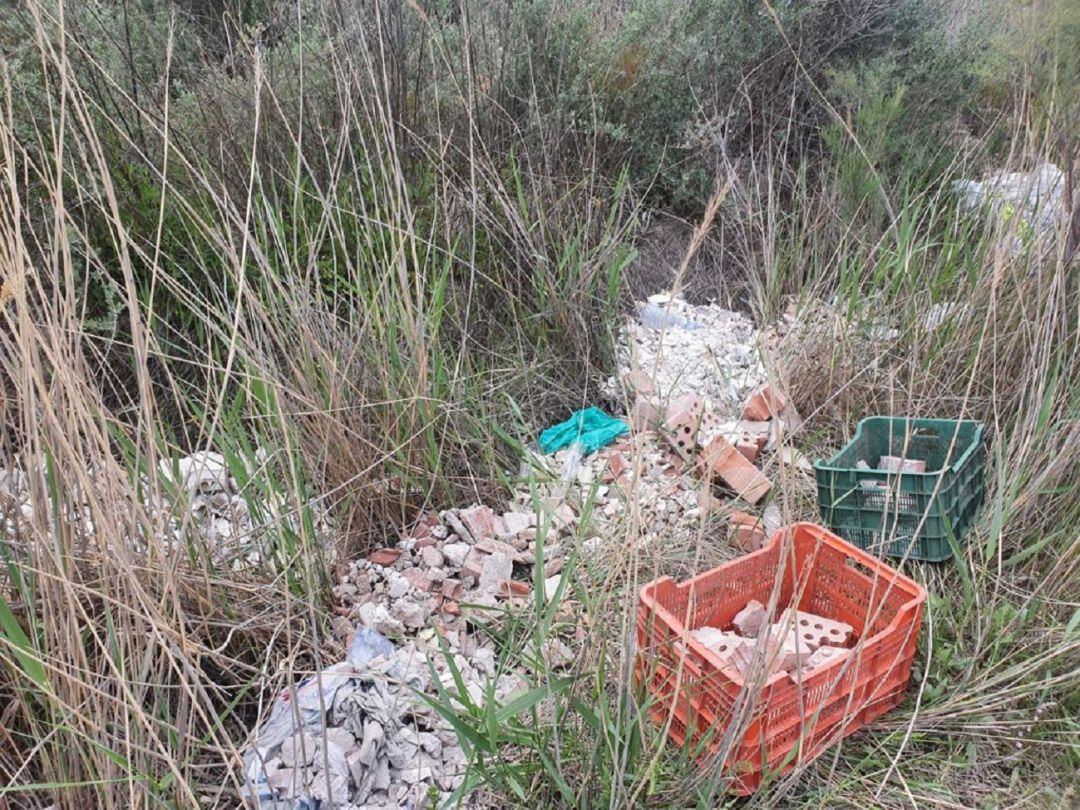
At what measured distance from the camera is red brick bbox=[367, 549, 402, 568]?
2.15m

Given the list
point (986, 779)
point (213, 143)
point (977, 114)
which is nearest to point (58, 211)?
point (213, 143)

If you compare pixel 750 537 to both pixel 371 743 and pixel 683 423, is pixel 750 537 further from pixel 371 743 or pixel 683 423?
pixel 371 743

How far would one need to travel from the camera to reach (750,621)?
1.92 meters

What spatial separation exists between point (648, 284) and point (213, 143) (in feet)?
5.83

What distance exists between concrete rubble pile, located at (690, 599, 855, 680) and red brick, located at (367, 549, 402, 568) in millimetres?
749

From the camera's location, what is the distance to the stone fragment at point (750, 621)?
6.30 ft

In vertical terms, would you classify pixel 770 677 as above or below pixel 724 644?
above

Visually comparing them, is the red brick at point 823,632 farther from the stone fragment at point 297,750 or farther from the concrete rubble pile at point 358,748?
the stone fragment at point 297,750

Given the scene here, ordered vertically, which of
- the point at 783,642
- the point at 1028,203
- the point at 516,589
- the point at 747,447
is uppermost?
the point at 1028,203

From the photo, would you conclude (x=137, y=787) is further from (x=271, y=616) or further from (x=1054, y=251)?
(x=1054, y=251)

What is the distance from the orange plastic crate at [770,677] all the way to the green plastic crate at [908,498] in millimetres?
164

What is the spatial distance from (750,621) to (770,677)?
15.5 inches

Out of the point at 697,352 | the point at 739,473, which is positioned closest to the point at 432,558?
the point at 739,473

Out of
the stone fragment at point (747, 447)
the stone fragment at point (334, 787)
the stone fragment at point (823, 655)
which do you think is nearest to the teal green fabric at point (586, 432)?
the stone fragment at point (747, 447)
